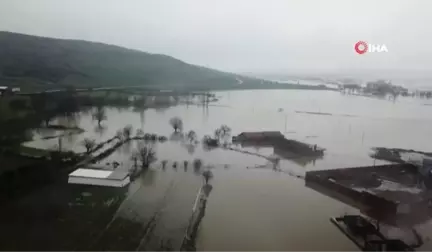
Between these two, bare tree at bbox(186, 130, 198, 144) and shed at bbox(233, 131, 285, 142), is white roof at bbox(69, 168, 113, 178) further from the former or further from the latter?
shed at bbox(233, 131, 285, 142)

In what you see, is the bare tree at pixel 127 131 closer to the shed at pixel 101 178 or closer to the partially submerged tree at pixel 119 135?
the partially submerged tree at pixel 119 135

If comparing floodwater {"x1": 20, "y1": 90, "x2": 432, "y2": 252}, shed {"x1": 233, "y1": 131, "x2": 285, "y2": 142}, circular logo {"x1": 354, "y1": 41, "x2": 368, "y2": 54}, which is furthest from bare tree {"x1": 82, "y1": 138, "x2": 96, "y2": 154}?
circular logo {"x1": 354, "y1": 41, "x2": 368, "y2": 54}

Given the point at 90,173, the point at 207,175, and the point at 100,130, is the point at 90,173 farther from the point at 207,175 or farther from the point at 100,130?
the point at 207,175

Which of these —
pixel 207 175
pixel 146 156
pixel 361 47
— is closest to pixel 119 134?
pixel 146 156

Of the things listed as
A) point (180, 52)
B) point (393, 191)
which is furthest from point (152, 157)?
point (393, 191)

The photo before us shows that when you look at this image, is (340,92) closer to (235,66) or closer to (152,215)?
(235,66)

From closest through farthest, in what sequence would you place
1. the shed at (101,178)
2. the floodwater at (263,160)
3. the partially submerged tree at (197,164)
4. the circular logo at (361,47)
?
the floodwater at (263,160)
the circular logo at (361,47)
the shed at (101,178)
the partially submerged tree at (197,164)

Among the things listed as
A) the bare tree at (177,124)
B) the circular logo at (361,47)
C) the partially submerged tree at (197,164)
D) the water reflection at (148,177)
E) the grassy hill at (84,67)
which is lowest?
the water reflection at (148,177)

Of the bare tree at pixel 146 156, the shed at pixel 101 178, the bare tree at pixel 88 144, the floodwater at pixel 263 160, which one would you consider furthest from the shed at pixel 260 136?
the bare tree at pixel 88 144
